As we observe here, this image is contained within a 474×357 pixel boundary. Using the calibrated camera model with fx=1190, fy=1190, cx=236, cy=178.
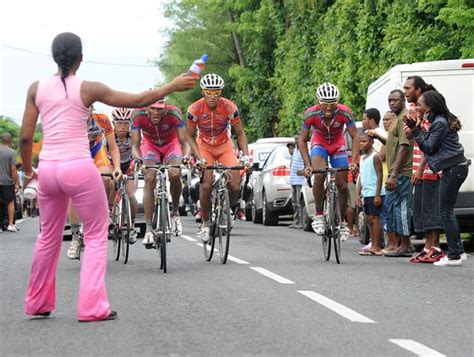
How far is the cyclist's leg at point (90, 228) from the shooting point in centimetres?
841

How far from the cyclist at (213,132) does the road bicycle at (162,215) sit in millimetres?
510

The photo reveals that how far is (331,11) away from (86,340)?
2908 cm

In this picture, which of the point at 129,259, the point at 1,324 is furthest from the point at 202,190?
the point at 1,324

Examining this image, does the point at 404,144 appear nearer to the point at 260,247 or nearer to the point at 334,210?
the point at 334,210

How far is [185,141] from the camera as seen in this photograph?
13.5 metres

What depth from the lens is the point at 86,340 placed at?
7.59m

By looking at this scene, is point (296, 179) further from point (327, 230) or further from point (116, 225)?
point (116, 225)

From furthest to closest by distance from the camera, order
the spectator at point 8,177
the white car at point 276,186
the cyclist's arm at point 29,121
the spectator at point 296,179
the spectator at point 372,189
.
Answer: the white car at point 276,186 < the spectator at point 8,177 < the spectator at point 296,179 < the spectator at point 372,189 < the cyclist's arm at point 29,121

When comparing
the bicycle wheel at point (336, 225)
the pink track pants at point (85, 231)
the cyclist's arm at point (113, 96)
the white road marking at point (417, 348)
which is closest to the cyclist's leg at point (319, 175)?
the bicycle wheel at point (336, 225)

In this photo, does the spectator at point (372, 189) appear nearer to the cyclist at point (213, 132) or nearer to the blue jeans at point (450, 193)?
the blue jeans at point (450, 193)

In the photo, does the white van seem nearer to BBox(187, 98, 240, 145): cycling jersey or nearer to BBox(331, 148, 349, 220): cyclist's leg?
BBox(331, 148, 349, 220): cyclist's leg

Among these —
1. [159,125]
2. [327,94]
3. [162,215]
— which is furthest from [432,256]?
[159,125]

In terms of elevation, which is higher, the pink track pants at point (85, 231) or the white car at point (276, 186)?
the white car at point (276, 186)

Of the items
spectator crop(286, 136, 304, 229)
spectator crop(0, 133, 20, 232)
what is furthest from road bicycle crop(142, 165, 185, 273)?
spectator crop(0, 133, 20, 232)
